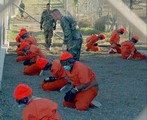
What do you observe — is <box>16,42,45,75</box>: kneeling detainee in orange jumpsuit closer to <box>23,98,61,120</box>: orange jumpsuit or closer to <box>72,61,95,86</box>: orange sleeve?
<box>72,61,95,86</box>: orange sleeve

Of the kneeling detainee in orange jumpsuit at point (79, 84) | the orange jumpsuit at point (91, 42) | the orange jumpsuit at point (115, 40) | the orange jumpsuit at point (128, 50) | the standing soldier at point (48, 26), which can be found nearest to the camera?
the kneeling detainee in orange jumpsuit at point (79, 84)

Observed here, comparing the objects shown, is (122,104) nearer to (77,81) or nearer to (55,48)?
(77,81)

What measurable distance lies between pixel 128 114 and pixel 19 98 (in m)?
2.15

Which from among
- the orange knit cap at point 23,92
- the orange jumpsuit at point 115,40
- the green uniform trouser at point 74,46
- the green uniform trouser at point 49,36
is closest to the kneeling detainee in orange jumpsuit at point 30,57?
the green uniform trouser at point 74,46

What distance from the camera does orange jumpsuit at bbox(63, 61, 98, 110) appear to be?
Answer: 738 cm

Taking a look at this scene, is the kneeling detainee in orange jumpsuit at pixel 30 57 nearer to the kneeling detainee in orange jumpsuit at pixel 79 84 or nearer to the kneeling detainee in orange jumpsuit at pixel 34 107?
the kneeling detainee in orange jumpsuit at pixel 79 84

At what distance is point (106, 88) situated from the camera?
9.04 meters

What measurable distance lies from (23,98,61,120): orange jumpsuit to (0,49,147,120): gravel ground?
4.05ft

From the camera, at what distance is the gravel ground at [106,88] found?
7133mm

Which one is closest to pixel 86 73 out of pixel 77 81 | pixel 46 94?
pixel 77 81

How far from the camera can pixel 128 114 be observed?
23.4ft

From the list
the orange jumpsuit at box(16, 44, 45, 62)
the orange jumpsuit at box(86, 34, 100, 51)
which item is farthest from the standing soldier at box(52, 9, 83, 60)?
the orange jumpsuit at box(86, 34, 100, 51)

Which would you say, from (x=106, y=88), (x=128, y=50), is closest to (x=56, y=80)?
(x=106, y=88)

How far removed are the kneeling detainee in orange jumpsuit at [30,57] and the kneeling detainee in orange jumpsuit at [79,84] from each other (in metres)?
2.82
